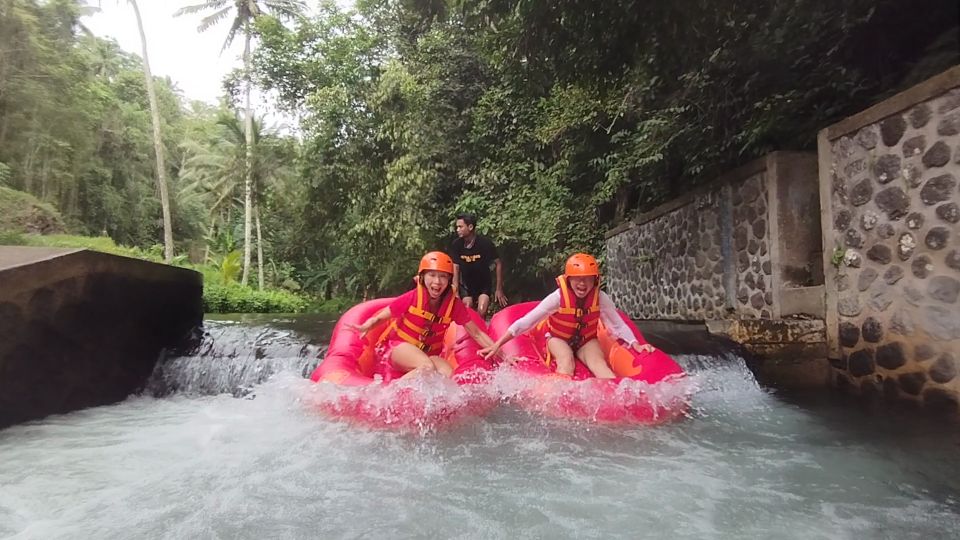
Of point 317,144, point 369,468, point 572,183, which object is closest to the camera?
point 369,468

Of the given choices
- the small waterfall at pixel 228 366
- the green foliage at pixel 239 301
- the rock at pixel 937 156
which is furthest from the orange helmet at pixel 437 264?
the green foliage at pixel 239 301

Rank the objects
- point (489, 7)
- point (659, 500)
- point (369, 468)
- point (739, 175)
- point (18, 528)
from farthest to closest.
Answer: point (739, 175)
point (489, 7)
point (369, 468)
point (659, 500)
point (18, 528)

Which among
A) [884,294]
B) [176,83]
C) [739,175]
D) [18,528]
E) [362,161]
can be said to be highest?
[176,83]

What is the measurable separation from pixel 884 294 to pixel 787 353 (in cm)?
80

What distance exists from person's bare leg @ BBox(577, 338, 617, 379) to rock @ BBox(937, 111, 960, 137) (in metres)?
2.52

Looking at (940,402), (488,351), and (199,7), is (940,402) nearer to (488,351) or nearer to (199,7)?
(488,351)

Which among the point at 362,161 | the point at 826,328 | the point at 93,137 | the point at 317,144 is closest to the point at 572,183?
the point at 362,161

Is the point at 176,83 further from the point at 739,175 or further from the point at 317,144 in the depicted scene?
the point at 739,175

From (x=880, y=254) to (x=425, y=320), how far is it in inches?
124

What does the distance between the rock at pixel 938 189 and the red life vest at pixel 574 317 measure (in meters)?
2.13

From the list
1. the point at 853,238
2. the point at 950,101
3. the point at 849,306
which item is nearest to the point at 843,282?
the point at 849,306

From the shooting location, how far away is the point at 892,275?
387cm

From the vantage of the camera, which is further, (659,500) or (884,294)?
(884,294)

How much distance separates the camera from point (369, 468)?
310 centimetres
